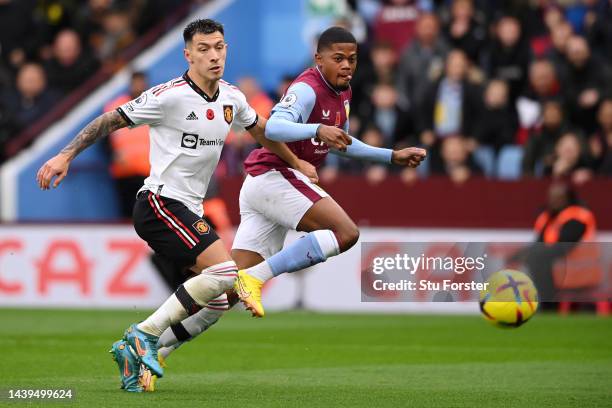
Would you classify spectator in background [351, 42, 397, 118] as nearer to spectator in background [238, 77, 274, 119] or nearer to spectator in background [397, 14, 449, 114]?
spectator in background [397, 14, 449, 114]

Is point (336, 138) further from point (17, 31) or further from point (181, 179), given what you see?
point (17, 31)

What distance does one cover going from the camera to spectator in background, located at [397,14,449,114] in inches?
730

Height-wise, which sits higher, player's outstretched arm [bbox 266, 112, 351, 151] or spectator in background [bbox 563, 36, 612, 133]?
spectator in background [bbox 563, 36, 612, 133]

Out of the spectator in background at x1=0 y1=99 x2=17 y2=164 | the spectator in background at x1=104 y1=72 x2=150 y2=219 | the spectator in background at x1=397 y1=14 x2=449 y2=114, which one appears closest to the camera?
the spectator in background at x1=104 y1=72 x2=150 y2=219

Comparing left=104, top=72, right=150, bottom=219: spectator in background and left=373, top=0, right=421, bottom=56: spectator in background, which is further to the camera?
left=373, top=0, right=421, bottom=56: spectator in background

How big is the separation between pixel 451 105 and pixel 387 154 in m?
8.45

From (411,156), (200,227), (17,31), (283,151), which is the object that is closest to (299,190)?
(283,151)

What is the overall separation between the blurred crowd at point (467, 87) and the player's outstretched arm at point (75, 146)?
8898 mm

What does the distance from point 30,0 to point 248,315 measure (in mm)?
7993

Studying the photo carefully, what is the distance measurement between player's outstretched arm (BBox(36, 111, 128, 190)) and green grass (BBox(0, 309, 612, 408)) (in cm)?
143

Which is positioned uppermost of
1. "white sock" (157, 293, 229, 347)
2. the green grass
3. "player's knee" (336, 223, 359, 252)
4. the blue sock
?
"player's knee" (336, 223, 359, 252)

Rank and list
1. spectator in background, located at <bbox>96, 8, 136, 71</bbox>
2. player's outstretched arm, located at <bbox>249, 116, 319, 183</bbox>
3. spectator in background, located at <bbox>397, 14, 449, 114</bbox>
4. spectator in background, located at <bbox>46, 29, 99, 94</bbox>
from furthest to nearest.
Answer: spectator in background, located at <bbox>96, 8, 136, 71</bbox>
spectator in background, located at <bbox>46, 29, 99, 94</bbox>
spectator in background, located at <bbox>397, 14, 449, 114</bbox>
player's outstretched arm, located at <bbox>249, 116, 319, 183</bbox>

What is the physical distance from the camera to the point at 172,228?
9.21m

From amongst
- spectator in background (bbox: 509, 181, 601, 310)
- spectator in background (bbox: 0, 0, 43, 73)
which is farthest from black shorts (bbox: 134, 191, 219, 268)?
spectator in background (bbox: 0, 0, 43, 73)
